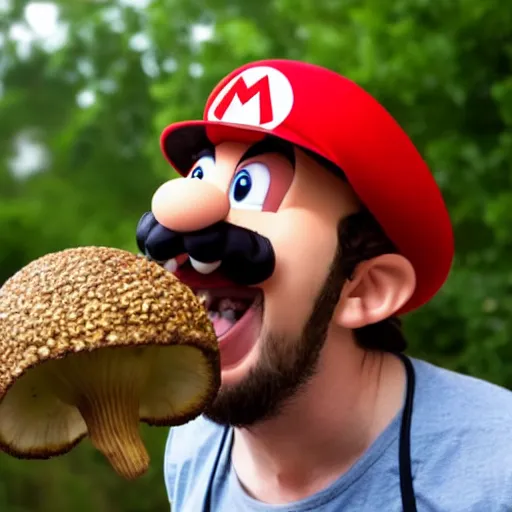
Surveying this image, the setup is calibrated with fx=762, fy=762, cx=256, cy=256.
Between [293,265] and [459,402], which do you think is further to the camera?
[459,402]

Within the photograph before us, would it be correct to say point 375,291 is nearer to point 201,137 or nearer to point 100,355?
point 201,137

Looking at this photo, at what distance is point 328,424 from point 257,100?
1.54 ft

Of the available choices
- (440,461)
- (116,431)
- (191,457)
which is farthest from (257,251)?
(191,457)

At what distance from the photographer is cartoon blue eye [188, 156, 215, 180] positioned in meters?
1.09

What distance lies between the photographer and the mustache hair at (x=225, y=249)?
937mm

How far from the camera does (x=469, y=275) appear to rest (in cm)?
198

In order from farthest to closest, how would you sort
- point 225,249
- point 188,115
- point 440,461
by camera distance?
1. point 188,115
2. point 440,461
3. point 225,249

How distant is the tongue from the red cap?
0.25m

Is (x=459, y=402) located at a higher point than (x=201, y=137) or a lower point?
lower

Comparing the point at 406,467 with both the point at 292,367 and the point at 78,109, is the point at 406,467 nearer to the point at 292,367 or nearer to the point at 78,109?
the point at 292,367

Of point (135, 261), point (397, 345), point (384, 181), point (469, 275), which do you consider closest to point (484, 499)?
point (397, 345)

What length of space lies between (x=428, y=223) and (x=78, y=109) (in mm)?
2497

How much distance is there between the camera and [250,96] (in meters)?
1.06

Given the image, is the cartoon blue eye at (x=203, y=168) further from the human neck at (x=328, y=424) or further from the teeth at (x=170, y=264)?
the human neck at (x=328, y=424)
